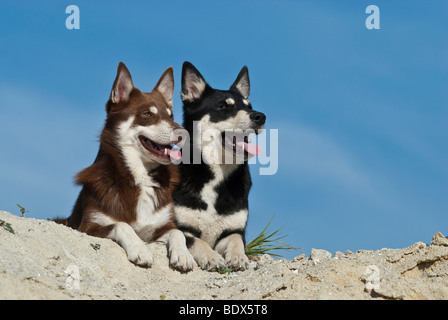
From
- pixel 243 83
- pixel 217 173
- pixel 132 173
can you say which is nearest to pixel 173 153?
pixel 132 173

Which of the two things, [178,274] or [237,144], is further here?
[237,144]

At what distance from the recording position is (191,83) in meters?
7.89

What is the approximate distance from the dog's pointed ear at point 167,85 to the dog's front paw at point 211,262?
7.30 feet

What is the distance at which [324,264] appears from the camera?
598 cm

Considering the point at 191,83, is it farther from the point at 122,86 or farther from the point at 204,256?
the point at 204,256

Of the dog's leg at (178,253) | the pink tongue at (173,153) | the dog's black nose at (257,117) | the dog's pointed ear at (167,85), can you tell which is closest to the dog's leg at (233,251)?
the dog's leg at (178,253)

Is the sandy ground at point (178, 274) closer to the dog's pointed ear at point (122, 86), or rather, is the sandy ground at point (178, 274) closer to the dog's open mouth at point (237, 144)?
the dog's open mouth at point (237, 144)

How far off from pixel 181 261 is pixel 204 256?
0.45m

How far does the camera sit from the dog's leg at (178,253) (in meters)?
6.49

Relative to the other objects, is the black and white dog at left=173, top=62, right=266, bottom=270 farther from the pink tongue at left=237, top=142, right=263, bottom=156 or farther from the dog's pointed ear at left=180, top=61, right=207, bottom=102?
the dog's pointed ear at left=180, top=61, right=207, bottom=102

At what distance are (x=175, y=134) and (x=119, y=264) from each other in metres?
1.75
